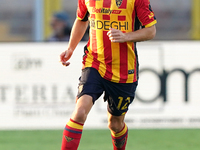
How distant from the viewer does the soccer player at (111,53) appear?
359 centimetres

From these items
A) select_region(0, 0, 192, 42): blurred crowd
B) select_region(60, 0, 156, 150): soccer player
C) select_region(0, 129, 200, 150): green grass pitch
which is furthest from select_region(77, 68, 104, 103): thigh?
select_region(0, 0, 192, 42): blurred crowd

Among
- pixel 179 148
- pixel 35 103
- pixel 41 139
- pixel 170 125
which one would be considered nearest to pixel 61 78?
pixel 35 103

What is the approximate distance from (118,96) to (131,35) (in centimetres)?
57

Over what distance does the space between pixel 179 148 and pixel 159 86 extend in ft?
5.20

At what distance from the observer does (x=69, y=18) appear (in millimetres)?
9023

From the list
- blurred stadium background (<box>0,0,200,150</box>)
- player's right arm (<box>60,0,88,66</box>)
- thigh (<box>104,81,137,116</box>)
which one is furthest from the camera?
blurred stadium background (<box>0,0,200,150</box>)

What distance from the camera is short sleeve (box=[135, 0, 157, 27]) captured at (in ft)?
12.1

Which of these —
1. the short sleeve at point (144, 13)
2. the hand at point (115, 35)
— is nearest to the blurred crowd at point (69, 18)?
the short sleeve at point (144, 13)

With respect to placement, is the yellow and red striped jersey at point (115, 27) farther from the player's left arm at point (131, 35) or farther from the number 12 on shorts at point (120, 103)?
the number 12 on shorts at point (120, 103)

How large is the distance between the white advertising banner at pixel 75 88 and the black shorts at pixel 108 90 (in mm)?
2424

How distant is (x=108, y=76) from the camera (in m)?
3.80

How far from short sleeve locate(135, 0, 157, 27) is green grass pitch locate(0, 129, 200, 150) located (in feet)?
6.09

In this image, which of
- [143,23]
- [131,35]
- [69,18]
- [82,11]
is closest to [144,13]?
[143,23]

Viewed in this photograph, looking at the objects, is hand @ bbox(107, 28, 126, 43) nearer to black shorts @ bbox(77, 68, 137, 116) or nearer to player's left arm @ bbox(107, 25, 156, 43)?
player's left arm @ bbox(107, 25, 156, 43)
